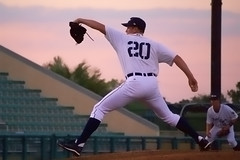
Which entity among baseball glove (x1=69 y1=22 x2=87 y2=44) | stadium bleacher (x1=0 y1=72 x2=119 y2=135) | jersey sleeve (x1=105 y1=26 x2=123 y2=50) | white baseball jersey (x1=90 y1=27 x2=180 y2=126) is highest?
stadium bleacher (x1=0 y1=72 x2=119 y2=135)

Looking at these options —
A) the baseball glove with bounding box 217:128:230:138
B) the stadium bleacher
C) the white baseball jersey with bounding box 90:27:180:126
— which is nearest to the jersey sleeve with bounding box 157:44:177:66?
the white baseball jersey with bounding box 90:27:180:126

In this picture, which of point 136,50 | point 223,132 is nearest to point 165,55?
point 136,50

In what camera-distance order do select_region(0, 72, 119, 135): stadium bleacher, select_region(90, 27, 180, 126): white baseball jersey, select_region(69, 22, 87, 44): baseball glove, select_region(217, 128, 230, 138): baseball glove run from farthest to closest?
select_region(0, 72, 119, 135): stadium bleacher
select_region(217, 128, 230, 138): baseball glove
select_region(69, 22, 87, 44): baseball glove
select_region(90, 27, 180, 126): white baseball jersey

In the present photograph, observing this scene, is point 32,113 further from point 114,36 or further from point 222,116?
point 114,36

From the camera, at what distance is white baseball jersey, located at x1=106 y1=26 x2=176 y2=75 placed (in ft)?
35.1

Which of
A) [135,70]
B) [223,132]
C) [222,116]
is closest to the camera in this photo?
[135,70]

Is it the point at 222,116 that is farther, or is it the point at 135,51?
the point at 222,116

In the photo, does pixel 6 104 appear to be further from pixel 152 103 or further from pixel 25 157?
pixel 152 103

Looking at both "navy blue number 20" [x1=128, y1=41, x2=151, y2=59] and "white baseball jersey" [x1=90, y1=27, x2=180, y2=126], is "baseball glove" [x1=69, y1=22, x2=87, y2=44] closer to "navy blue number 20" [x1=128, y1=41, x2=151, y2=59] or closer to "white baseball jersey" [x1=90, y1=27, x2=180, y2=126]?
"white baseball jersey" [x1=90, y1=27, x2=180, y2=126]

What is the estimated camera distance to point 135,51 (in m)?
10.7

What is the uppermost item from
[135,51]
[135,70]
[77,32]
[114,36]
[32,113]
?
[32,113]

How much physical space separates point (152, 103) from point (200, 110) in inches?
391

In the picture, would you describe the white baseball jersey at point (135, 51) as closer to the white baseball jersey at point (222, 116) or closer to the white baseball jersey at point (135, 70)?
the white baseball jersey at point (135, 70)

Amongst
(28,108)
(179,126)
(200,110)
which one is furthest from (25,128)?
(179,126)
